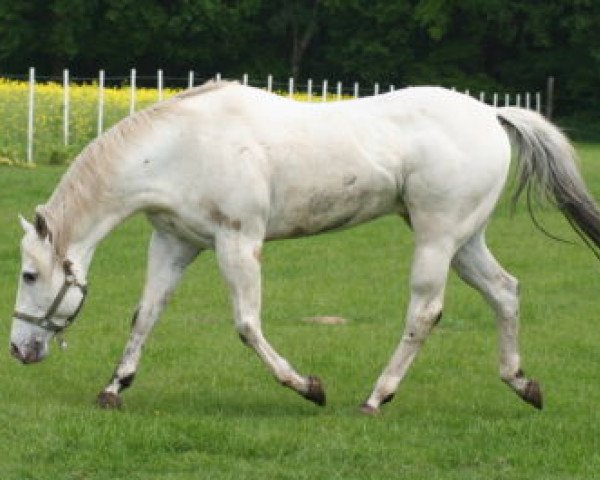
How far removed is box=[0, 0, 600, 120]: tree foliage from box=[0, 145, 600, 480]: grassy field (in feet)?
140

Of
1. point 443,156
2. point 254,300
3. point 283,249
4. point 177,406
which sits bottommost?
point 283,249

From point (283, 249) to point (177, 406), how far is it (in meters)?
8.84

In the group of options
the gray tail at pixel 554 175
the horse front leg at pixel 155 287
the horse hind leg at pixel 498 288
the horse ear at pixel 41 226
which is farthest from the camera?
the gray tail at pixel 554 175

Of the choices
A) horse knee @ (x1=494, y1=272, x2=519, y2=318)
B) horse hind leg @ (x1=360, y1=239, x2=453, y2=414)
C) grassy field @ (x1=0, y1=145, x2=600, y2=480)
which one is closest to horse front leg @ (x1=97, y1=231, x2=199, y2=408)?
grassy field @ (x1=0, y1=145, x2=600, y2=480)

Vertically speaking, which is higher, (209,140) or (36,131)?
(209,140)

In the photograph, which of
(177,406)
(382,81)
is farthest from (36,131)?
(382,81)

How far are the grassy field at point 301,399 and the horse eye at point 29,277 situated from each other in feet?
2.30

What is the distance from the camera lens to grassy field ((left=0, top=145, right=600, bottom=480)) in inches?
280

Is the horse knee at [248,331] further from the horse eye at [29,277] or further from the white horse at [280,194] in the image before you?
the horse eye at [29,277]

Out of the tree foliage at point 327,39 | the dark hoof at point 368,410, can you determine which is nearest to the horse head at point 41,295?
the dark hoof at point 368,410

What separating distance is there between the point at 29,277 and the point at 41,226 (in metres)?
0.31

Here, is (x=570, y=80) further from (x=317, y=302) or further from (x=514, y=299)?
(x=514, y=299)

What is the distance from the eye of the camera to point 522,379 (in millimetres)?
8828

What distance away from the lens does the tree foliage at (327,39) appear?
192ft
